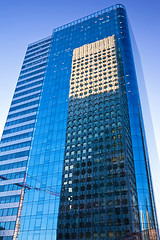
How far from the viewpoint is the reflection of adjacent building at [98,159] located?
59.5 meters

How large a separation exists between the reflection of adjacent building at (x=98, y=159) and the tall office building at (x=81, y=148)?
0.24m

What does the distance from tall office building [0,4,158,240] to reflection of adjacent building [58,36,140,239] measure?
0.24 m

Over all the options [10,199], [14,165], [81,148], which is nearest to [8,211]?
[10,199]

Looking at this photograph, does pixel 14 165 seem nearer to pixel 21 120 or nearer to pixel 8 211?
pixel 8 211

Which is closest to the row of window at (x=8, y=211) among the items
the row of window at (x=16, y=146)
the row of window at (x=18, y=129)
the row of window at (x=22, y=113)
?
the row of window at (x=16, y=146)

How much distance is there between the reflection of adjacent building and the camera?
59.5 meters

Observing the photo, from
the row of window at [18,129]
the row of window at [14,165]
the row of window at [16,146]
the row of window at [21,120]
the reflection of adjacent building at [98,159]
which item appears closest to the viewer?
the reflection of adjacent building at [98,159]

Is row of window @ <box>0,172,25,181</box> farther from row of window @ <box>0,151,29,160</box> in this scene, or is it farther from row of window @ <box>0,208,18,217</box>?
row of window @ <box>0,208,18,217</box>

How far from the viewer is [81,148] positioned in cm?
7469

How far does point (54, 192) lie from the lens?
6875 centimetres

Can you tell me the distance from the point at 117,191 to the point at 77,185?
472 inches

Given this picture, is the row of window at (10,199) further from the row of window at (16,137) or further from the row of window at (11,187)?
the row of window at (16,137)

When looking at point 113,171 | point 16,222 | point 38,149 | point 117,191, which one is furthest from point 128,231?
point 38,149

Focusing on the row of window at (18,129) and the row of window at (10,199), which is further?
the row of window at (18,129)
